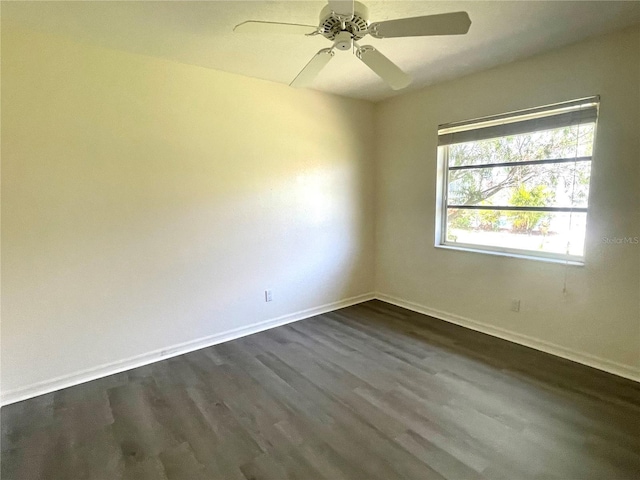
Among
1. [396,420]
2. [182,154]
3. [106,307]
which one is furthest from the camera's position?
[182,154]

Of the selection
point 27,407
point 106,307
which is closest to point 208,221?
point 106,307

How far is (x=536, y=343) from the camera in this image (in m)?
3.01

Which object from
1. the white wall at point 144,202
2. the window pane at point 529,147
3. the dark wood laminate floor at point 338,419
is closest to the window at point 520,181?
the window pane at point 529,147

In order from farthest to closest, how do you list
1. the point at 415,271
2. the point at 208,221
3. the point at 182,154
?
the point at 415,271
the point at 208,221
the point at 182,154

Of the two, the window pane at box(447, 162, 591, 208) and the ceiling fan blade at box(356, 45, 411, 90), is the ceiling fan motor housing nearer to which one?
the ceiling fan blade at box(356, 45, 411, 90)

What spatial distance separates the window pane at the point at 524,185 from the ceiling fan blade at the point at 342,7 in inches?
86.6

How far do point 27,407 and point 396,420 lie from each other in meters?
2.42

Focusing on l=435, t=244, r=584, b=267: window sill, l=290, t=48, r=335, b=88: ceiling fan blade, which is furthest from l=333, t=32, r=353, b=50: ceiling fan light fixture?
l=435, t=244, r=584, b=267: window sill

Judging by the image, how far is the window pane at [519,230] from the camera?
278 cm

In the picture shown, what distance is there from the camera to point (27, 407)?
2326 mm

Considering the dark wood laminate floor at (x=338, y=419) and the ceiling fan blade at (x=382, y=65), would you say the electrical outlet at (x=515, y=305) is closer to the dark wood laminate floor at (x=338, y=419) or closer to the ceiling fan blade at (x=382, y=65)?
the dark wood laminate floor at (x=338, y=419)

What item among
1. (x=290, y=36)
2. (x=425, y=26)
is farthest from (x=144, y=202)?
(x=425, y=26)

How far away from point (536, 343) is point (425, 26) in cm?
270

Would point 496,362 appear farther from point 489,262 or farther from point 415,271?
point 415,271
